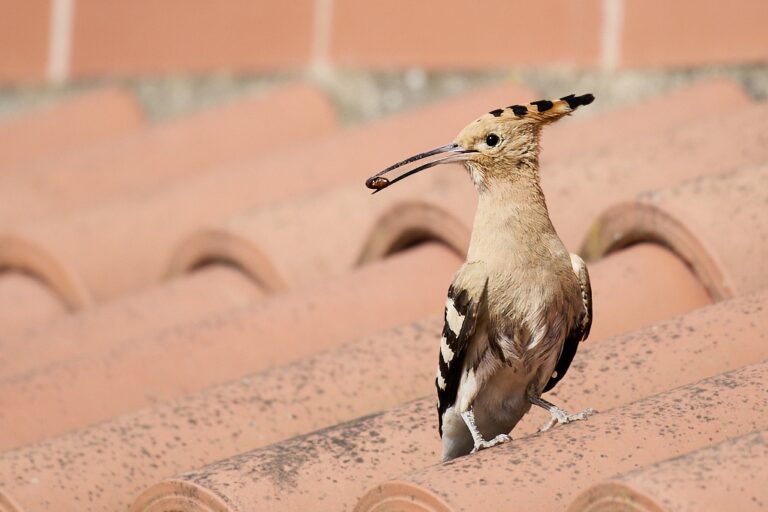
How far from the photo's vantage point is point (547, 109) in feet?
8.47

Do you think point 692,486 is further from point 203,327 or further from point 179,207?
point 179,207

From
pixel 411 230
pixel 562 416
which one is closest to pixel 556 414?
pixel 562 416

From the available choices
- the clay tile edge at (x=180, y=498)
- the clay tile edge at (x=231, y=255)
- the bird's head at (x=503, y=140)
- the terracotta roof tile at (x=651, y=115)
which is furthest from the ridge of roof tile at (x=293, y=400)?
the terracotta roof tile at (x=651, y=115)

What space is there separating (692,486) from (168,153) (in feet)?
12.4

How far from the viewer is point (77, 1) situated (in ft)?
22.6

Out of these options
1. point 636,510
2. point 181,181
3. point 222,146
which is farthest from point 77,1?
point 636,510

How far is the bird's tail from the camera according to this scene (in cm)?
257

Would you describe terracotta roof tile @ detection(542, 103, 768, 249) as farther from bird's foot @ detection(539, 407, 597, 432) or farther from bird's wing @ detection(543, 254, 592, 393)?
bird's foot @ detection(539, 407, 597, 432)

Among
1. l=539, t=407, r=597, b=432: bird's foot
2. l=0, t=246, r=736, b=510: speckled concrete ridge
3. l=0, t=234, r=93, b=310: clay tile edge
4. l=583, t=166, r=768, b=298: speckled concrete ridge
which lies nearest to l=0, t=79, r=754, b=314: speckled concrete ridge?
l=0, t=234, r=93, b=310: clay tile edge

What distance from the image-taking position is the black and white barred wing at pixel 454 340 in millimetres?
2547

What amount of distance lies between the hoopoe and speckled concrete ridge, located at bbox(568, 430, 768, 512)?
0.47 m

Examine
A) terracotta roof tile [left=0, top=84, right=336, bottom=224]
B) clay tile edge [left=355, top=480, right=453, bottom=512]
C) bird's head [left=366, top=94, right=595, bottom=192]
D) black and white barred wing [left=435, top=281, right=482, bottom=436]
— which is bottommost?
clay tile edge [left=355, top=480, right=453, bottom=512]

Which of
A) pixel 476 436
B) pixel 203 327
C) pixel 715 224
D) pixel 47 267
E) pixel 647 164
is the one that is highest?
pixel 47 267

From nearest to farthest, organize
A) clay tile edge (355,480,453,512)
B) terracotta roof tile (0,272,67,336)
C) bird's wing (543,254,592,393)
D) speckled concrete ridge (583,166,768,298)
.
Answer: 1. clay tile edge (355,480,453,512)
2. bird's wing (543,254,592,393)
3. speckled concrete ridge (583,166,768,298)
4. terracotta roof tile (0,272,67,336)
